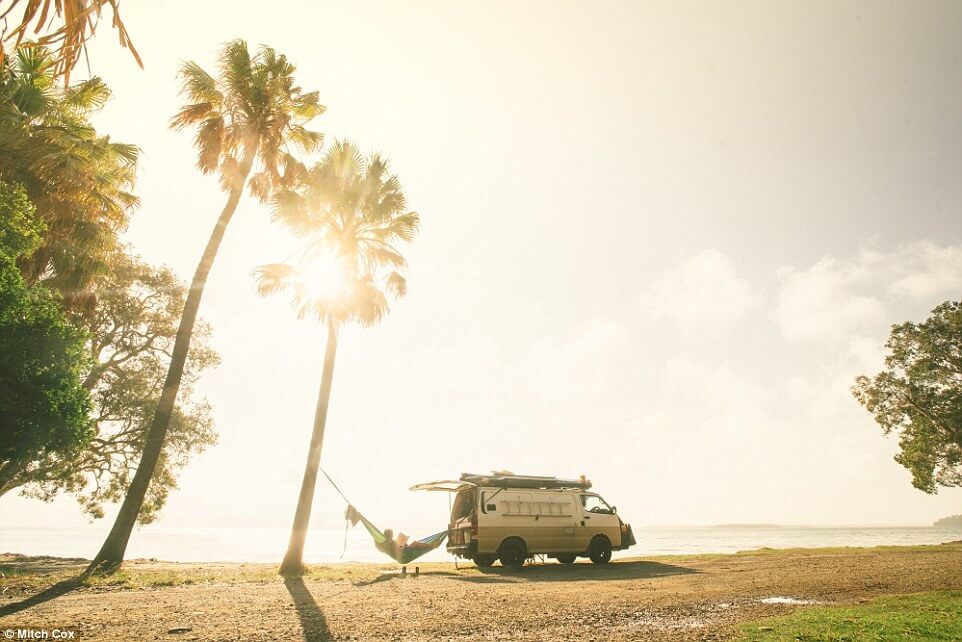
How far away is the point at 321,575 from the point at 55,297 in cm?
1041

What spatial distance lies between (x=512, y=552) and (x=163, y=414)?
10.5 m

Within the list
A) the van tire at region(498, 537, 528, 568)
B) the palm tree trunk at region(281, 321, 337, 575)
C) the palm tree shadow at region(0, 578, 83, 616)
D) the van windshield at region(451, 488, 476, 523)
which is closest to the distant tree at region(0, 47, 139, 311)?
the palm tree trunk at region(281, 321, 337, 575)

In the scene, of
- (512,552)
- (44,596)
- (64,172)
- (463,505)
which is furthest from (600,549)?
(64,172)

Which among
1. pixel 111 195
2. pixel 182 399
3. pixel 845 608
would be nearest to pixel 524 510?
pixel 845 608

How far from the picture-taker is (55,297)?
44.7 feet

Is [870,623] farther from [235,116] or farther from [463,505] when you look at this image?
[235,116]

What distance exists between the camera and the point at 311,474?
15.3m

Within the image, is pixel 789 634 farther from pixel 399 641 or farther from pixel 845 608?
pixel 399 641

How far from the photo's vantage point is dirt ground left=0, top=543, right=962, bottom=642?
614 centimetres

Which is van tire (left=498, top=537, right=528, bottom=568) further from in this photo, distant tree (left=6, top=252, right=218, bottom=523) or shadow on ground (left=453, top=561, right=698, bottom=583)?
distant tree (left=6, top=252, right=218, bottom=523)

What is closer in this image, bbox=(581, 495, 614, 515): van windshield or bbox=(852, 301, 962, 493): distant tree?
bbox=(581, 495, 614, 515): van windshield

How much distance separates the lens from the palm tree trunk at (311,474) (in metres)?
14.0

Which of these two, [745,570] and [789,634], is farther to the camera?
[745,570]

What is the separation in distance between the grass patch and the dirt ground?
18.5 inches
